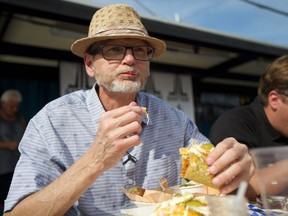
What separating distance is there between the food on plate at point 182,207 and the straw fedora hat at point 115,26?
0.94 metres

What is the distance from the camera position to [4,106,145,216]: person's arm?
4.36 ft

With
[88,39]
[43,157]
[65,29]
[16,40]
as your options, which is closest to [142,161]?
[43,157]

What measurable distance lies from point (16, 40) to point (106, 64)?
3.96 meters

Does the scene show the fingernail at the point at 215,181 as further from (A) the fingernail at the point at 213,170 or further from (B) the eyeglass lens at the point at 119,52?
(B) the eyeglass lens at the point at 119,52

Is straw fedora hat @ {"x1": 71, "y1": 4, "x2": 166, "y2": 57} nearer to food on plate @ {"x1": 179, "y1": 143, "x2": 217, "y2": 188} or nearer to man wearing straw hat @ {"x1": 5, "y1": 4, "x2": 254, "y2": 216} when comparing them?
man wearing straw hat @ {"x1": 5, "y1": 4, "x2": 254, "y2": 216}

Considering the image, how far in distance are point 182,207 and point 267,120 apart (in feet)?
5.54

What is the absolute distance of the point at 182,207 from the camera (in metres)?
1.12

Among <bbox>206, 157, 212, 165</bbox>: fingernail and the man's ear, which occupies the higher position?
the man's ear

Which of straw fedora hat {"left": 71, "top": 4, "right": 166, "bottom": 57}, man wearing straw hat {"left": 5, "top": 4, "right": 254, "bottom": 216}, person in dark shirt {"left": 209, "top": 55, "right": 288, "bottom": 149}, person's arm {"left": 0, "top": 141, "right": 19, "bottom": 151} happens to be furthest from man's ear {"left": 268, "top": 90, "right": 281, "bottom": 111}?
person's arm {"left": 0, "top": 141, "right": 19, "bottom": 151}

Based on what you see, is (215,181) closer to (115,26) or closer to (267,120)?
(115,26)

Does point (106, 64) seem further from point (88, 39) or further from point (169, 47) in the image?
point (169, 47)

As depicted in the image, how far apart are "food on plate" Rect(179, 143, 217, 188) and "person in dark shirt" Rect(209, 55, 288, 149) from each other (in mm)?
1087

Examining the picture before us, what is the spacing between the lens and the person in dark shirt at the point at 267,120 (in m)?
2.49

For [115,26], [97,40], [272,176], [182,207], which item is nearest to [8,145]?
[97,40]
